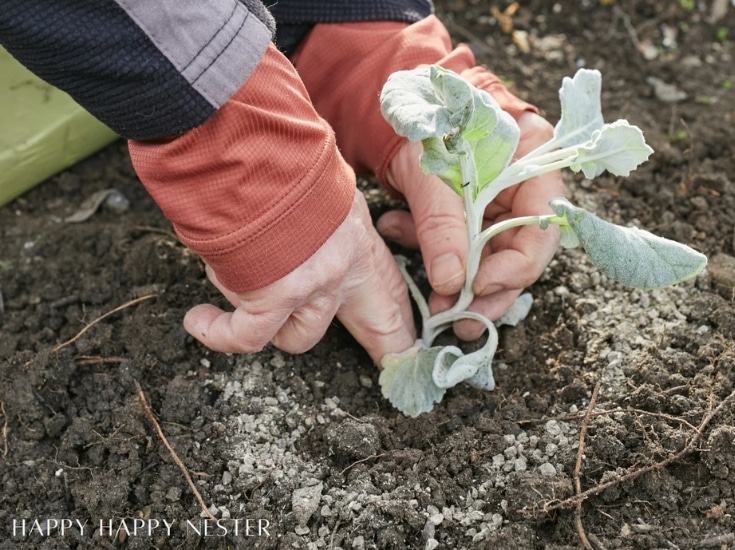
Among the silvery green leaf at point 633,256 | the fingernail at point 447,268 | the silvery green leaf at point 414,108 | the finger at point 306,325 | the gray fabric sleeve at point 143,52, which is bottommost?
the finger at point 306,325

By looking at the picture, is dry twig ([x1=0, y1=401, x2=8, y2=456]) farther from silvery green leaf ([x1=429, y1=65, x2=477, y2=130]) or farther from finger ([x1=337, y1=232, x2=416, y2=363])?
silvery green leaf ([x1=429, y1=65, x2=477, y2=130])

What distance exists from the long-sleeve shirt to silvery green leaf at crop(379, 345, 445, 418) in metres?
0.38

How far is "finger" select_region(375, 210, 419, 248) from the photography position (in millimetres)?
1978

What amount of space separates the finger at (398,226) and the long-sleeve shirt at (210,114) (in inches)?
14.9

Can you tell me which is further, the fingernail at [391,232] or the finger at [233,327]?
the fingernail at [391,232]

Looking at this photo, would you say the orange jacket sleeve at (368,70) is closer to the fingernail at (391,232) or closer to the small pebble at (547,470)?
the fingernail at (391,232)

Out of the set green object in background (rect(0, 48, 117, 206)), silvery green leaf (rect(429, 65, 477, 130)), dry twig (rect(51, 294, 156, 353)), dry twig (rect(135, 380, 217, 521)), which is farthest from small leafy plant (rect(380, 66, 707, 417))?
green object in background (rect(0, 48, 117, 206))

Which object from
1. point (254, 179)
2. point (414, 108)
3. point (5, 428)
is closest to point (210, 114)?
point (254, 179)

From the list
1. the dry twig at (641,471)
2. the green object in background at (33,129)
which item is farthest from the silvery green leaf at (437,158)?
the green object in background at (33,129)

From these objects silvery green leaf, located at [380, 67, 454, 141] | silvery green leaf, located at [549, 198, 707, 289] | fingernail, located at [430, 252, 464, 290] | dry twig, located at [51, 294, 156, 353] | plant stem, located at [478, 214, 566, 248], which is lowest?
dry twig, located at [51, 294, 156, 353]

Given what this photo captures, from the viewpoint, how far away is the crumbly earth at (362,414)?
1.51m

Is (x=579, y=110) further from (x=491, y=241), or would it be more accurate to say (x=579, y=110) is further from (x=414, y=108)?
A: (x=414, y=108)

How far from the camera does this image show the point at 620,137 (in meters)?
1.47

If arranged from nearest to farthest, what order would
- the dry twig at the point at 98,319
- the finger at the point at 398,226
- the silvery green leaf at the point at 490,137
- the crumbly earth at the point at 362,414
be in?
1. the silvery green leaf at the point at 490,137
2. the crumbly earth at the point at 362,414
3. the dry twig at the point at 98,319
4. the finger at the point at 398,226
